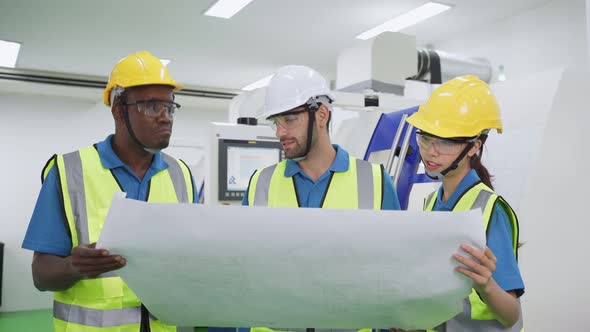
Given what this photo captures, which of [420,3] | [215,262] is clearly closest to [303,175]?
[215,262]

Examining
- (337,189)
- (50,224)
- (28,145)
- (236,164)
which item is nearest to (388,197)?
(337,189)

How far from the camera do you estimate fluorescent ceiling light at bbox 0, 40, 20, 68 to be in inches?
281

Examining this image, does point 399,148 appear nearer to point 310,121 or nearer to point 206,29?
point 310,121

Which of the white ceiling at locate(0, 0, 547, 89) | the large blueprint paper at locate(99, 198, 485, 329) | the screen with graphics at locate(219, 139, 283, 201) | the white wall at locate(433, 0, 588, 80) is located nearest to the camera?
the large blueprint paper at locate(99, 198, 485, 329)

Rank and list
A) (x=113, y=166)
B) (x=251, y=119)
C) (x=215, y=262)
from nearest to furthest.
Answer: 1. (x=215, y=262)
2. (x=113, y=166)
3. (x=251, y=119)

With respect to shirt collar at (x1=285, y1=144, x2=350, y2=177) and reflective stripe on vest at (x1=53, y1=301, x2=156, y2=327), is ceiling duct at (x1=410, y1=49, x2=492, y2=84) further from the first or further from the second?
reflective stripe on vest at (x1=53, y1=301, x2=156, y2=327)

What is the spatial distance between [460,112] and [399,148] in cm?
86

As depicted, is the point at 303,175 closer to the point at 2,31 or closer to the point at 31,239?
the point at 31,239

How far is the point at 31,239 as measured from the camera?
1.47m

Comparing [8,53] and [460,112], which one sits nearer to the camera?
[460,112]

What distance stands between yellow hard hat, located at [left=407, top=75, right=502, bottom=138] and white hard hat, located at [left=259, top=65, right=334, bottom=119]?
331 millimetres

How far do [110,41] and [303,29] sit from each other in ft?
8.43

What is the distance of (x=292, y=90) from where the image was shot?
5.57ft

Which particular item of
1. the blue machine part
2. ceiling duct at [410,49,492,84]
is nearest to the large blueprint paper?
the blue machine part
